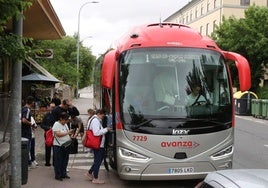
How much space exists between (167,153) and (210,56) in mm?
2269

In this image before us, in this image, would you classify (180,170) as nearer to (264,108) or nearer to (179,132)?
(179,132)

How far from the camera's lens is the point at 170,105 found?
366 inches

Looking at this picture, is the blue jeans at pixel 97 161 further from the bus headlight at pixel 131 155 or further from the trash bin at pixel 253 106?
the trash bin at pixel 253 106

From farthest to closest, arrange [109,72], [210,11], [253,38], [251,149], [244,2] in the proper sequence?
[210,11]
[244,2]
[253,38]
[251,149]
[109,72]

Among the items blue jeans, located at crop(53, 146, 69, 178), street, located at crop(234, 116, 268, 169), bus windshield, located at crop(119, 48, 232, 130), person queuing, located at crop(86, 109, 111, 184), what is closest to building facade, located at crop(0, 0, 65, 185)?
blue jeans, located at crop(53, 146, 69, 178)

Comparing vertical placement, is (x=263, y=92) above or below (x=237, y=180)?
above

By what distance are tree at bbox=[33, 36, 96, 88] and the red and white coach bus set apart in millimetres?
28256

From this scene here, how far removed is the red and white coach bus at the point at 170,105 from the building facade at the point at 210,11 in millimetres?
47618

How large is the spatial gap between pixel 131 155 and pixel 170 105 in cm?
125

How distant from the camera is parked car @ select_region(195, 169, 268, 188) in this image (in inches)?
140

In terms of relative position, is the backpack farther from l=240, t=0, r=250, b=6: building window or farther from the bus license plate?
l=240, t=0, r=250, b=6: building window

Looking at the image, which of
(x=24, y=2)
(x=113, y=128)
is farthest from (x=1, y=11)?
(x=113, y=128)

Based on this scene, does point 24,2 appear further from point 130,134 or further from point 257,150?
point 257,150

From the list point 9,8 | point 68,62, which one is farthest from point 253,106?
point 68,62
